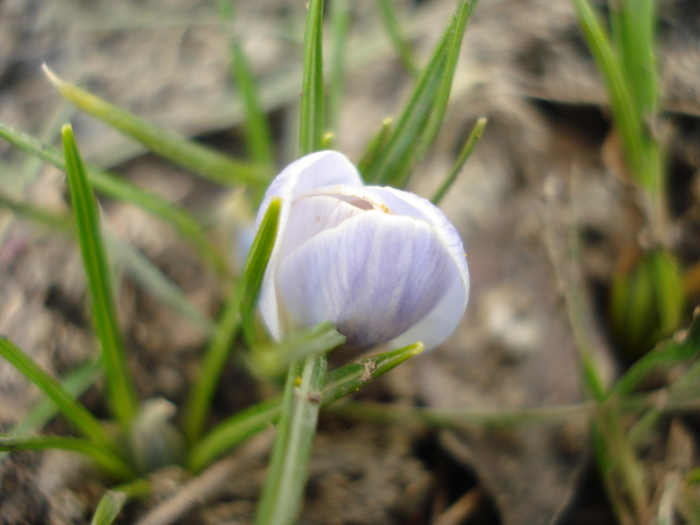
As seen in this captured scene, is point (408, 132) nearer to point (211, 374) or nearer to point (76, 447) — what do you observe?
point (211, 374)

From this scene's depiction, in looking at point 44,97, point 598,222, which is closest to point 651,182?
point 598,222

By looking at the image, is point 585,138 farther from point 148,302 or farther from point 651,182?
point 148,302

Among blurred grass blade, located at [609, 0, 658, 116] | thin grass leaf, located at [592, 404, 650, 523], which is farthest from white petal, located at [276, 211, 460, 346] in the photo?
blurred grass blade, located at [609, 0, 658, 116]

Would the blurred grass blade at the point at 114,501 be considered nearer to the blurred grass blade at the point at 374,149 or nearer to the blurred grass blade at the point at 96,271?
the blurred grass blade at the point at 96,271

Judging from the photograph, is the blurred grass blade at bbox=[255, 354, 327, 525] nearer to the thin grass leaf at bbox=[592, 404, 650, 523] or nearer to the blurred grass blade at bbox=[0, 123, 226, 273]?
the blurred grass blade at bbox=[0, 123, 226, 273]

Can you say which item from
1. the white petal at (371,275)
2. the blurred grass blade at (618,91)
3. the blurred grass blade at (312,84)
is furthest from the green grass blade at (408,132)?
the blurred grass blade at (618,91)

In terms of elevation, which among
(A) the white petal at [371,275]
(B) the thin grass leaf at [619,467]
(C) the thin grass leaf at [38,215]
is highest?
(C) the thin grass leaf at [38,215]
